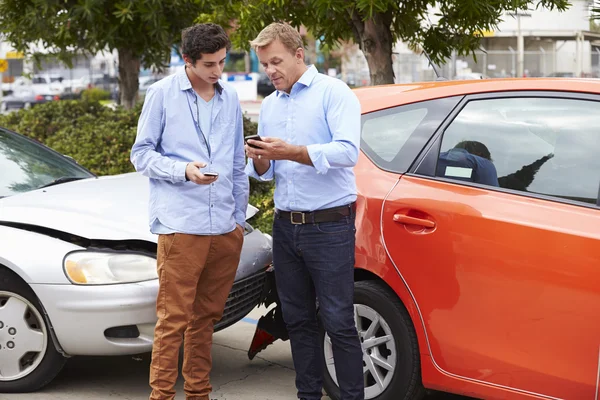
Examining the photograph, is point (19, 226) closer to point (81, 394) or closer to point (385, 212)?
point (81, 394)

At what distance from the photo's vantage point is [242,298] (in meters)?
4.66

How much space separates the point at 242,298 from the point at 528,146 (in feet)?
5.72

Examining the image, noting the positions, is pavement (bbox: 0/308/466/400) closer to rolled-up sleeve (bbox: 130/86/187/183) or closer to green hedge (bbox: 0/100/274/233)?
rolled-up sleeve (bbox: 130/86/187/183)

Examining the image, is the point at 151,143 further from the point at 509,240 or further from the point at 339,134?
the point at 509,240

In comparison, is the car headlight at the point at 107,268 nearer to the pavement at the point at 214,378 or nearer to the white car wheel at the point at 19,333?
the white car wheel at the point at 19,333

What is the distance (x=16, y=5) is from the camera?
1079 centimetres

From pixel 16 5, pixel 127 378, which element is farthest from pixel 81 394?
Result: pixel 16 5

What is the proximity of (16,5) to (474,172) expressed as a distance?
845 cm

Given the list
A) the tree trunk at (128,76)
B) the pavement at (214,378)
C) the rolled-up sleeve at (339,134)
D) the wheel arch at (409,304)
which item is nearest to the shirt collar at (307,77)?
the rolled-up sleeve at (339,134)

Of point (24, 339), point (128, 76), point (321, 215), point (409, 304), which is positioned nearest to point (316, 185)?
point (321, 215)

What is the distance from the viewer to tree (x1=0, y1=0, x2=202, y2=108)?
10062mm

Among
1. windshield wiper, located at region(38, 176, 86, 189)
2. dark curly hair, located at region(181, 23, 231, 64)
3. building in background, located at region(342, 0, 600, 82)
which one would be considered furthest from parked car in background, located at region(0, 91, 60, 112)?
dark curly hair, located at region(181, 23, 231, 64)

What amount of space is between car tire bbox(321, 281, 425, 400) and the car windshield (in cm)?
218

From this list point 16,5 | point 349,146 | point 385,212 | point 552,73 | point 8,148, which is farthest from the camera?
point 552,73
